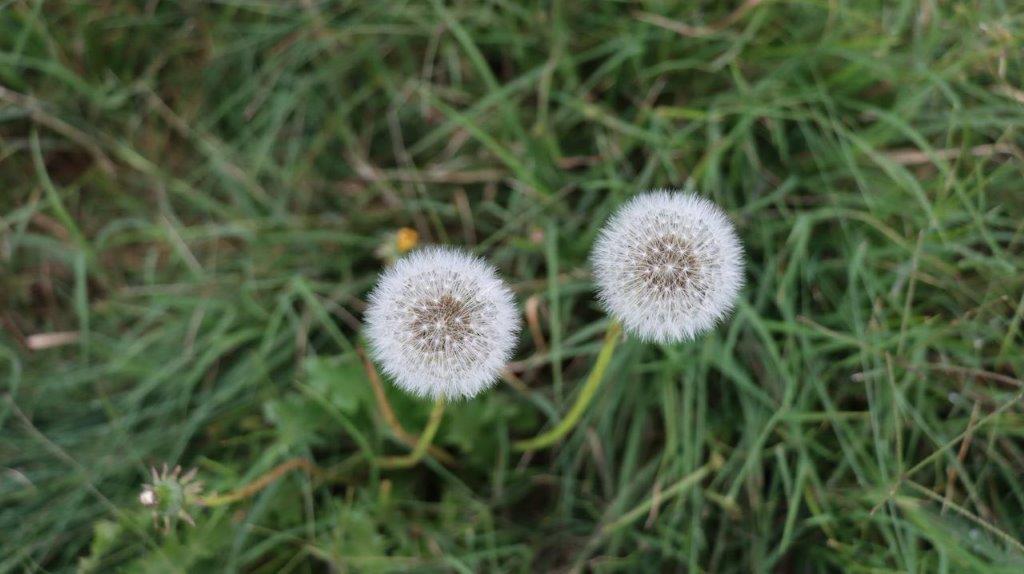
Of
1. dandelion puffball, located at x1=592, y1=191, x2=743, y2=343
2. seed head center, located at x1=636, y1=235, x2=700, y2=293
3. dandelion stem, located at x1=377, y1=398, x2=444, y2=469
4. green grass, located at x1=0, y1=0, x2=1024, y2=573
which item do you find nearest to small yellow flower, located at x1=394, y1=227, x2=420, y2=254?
green grass, located at x1=0, y1=0, x2=1024, y2=573

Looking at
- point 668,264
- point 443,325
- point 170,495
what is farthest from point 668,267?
point 170,495

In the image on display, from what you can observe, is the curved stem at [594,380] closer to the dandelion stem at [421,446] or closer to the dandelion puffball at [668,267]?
the dandelion puffball at [668,267]

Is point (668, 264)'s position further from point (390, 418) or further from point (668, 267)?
point (390, 418)

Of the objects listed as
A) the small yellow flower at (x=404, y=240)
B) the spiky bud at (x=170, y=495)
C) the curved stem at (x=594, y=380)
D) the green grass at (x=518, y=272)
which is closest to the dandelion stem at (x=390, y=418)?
the green grass at (x=518, y=272)

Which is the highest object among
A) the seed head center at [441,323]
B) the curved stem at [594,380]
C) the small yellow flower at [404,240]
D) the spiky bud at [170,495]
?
the small yellow flower at [404,240]

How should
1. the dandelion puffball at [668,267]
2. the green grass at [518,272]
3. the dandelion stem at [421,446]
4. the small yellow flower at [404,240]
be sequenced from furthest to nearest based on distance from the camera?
1. the small yellow flower at [404,240]
2. the green grass at [518,272]
3. the dandelion stem at [421,446]
4. the dandelion puffball at [668,267]

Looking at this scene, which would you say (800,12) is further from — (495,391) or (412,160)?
(495,391)

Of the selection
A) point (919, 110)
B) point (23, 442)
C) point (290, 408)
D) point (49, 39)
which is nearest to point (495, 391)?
point (290, 408)
